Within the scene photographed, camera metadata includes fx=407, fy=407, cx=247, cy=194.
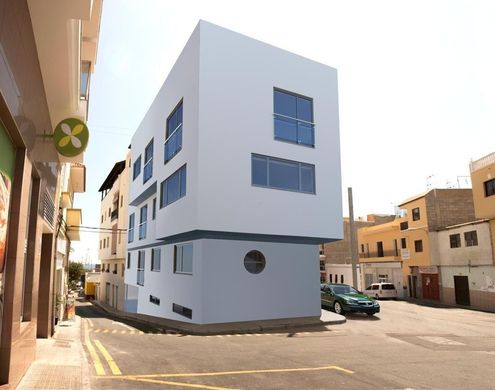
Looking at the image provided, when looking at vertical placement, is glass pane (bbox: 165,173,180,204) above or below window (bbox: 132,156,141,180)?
below

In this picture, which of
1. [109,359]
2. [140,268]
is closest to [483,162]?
[140,268]

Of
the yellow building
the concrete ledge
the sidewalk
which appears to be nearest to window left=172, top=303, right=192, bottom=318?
the concrete ledge

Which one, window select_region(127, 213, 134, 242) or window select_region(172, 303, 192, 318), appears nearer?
window select_region(172, 303, 192, 318)

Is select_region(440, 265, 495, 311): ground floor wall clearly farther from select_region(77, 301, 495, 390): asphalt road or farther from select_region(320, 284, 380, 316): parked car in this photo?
select_region(77, 301, 495, 390): asphalt road

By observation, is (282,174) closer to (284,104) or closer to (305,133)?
(305,133)

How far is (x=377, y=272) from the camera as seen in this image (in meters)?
45.1

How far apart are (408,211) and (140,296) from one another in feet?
84.9

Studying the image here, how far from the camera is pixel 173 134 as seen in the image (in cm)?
2106

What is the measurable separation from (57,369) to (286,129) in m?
14.4

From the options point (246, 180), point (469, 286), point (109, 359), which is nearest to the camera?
point (109, 359)

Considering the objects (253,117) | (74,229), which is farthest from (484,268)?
(74,229)

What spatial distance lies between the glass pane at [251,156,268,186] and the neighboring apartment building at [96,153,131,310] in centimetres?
2047

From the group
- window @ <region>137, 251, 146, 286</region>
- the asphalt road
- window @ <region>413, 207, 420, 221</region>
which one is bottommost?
the asphalt road

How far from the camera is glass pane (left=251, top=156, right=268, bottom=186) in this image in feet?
59.6
